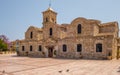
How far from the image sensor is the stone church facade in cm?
2120

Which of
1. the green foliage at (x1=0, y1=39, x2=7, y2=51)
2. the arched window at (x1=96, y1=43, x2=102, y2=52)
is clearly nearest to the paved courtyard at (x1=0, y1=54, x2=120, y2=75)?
the arched window at (x1=96, y1=43, x2=102, y2=52)

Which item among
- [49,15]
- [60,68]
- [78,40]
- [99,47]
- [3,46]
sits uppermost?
[49,15]

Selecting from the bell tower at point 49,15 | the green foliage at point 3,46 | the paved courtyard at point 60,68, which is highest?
the bell tower at point 49,15

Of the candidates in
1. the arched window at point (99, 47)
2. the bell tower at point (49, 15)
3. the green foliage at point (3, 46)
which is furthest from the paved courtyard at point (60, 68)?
the green foliage at point (3, 46)

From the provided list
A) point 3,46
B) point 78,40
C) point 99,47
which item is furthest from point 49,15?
point 3,46

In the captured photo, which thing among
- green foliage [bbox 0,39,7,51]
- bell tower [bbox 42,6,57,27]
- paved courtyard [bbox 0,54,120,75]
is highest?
bell tower [bbox 42,6,57,27]

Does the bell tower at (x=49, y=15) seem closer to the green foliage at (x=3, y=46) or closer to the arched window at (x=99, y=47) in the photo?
the arched window at (x=99, y=47)

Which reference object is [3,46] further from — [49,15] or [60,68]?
[60,68]

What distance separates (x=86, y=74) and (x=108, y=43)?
1265 cm

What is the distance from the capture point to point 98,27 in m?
23.6

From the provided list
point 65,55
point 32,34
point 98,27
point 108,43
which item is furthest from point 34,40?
point 108,43

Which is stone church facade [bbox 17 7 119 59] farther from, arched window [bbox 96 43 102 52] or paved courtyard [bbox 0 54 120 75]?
paved courtyard [bbox 0 54 120 75]

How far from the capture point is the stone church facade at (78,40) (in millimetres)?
21203

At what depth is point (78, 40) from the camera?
23.5 metres
